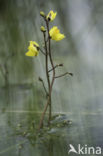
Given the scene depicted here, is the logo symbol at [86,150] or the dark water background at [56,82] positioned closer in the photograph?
the logo symbol at [86,150]

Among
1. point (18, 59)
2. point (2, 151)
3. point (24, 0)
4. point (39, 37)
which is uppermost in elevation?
point (24, 0)

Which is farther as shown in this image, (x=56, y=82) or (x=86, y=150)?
(x=56, y=82)

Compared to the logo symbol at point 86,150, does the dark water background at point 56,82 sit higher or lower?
higher

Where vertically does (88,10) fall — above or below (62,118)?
above

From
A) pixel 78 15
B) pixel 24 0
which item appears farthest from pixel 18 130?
pixel 24 0

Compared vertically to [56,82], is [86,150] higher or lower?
lower

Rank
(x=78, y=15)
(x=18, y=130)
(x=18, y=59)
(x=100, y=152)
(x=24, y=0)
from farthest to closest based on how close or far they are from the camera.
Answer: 1. (x=24, y=0)
2. (x=78, y=15)
3. (x=18, y=59)
4. (x=18, y=130)
5. (x=100, y=152)

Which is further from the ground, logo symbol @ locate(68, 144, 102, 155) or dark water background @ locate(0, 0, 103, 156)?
dark water background @ locate(0, 0, 103, 156)

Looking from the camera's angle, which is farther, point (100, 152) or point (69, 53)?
point (69, 53)

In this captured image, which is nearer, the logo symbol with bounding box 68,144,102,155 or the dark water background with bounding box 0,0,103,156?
the logo symbol with bounding box 68,144,102,155

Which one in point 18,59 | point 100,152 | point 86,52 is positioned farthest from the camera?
point 18,59

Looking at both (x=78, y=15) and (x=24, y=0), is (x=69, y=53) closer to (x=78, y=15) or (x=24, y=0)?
(x=78, y=15)
